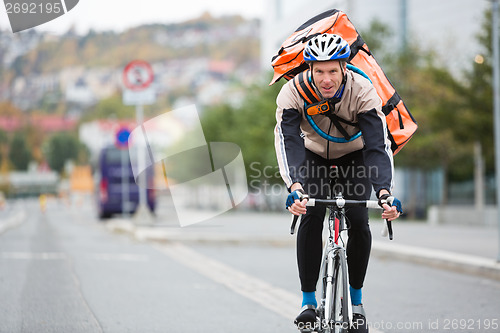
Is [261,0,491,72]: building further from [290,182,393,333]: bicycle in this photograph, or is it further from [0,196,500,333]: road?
[290,182,393,333]: bicycle

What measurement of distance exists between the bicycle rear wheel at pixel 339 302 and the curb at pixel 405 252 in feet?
17.2

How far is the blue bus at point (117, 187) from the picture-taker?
28.7 m

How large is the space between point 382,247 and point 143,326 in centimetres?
717

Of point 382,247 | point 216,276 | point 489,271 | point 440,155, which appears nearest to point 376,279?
point 489,271

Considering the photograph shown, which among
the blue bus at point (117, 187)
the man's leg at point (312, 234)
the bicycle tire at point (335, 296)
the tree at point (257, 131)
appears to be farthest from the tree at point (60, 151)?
the bicycle tire at point (335, 296)

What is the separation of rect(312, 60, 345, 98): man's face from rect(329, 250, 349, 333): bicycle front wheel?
975 mm

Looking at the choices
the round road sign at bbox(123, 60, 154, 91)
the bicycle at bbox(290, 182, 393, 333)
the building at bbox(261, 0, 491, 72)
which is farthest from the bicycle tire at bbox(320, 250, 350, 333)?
the building at bbox(261, 0, 491, 72)

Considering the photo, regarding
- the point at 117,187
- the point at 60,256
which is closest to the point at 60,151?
the point at 117,187

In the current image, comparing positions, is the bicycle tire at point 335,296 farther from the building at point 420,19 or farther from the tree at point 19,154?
the tree at point 19,154

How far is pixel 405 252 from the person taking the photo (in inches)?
442

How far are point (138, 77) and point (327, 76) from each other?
14.9 meters

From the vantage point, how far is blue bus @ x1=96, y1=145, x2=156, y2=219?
2870cm

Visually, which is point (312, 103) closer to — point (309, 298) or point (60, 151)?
point (309, 298)

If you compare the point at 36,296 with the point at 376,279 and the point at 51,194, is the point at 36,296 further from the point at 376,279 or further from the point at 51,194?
the point at 51,194
